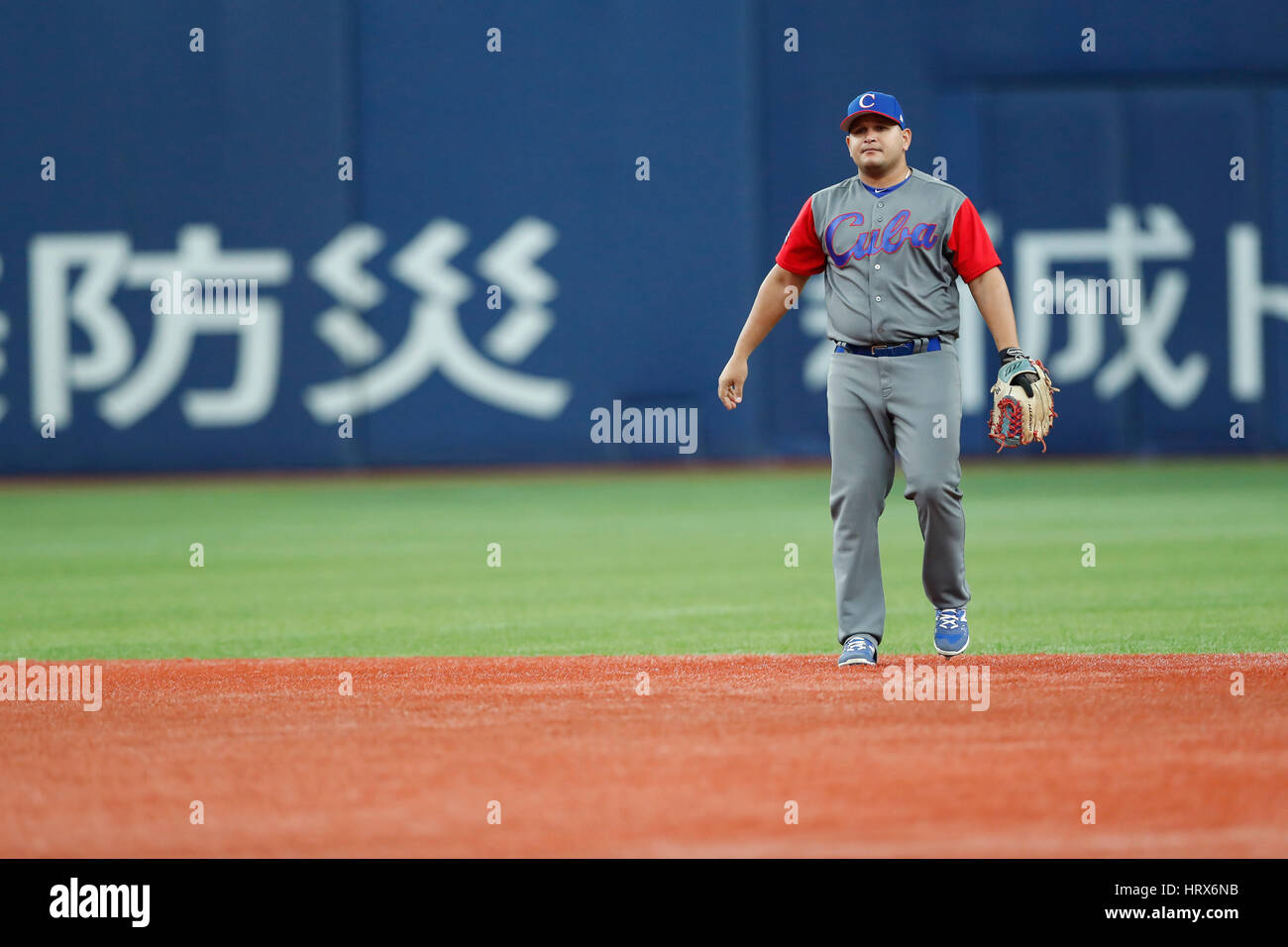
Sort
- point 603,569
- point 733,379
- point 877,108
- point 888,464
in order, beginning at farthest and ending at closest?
1. point 603,569
2. point 733,379
3. point 888,464
4. point 877,108

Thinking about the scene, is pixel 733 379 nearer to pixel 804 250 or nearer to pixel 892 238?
pixel 804 250

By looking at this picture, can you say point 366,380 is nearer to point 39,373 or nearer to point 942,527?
point 39,373

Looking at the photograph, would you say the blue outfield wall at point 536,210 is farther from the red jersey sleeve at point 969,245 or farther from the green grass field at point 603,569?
the red jersey sleeve at point 969,245

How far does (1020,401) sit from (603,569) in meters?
5.47

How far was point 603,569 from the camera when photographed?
1172 centimetres

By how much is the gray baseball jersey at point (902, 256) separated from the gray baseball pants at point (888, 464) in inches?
5.1

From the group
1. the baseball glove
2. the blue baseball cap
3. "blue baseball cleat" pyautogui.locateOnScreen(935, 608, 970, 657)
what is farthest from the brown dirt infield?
the blue baseball cap

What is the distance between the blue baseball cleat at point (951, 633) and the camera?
674 cm

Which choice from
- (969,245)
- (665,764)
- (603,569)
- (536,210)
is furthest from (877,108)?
(536,210)

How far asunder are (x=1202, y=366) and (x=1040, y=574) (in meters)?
11.3

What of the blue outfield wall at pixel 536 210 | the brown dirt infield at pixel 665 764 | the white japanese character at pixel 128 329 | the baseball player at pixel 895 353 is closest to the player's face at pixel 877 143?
the baseball player at pixel 895 353

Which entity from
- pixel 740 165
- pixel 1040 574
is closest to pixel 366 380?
pixel 740 165
